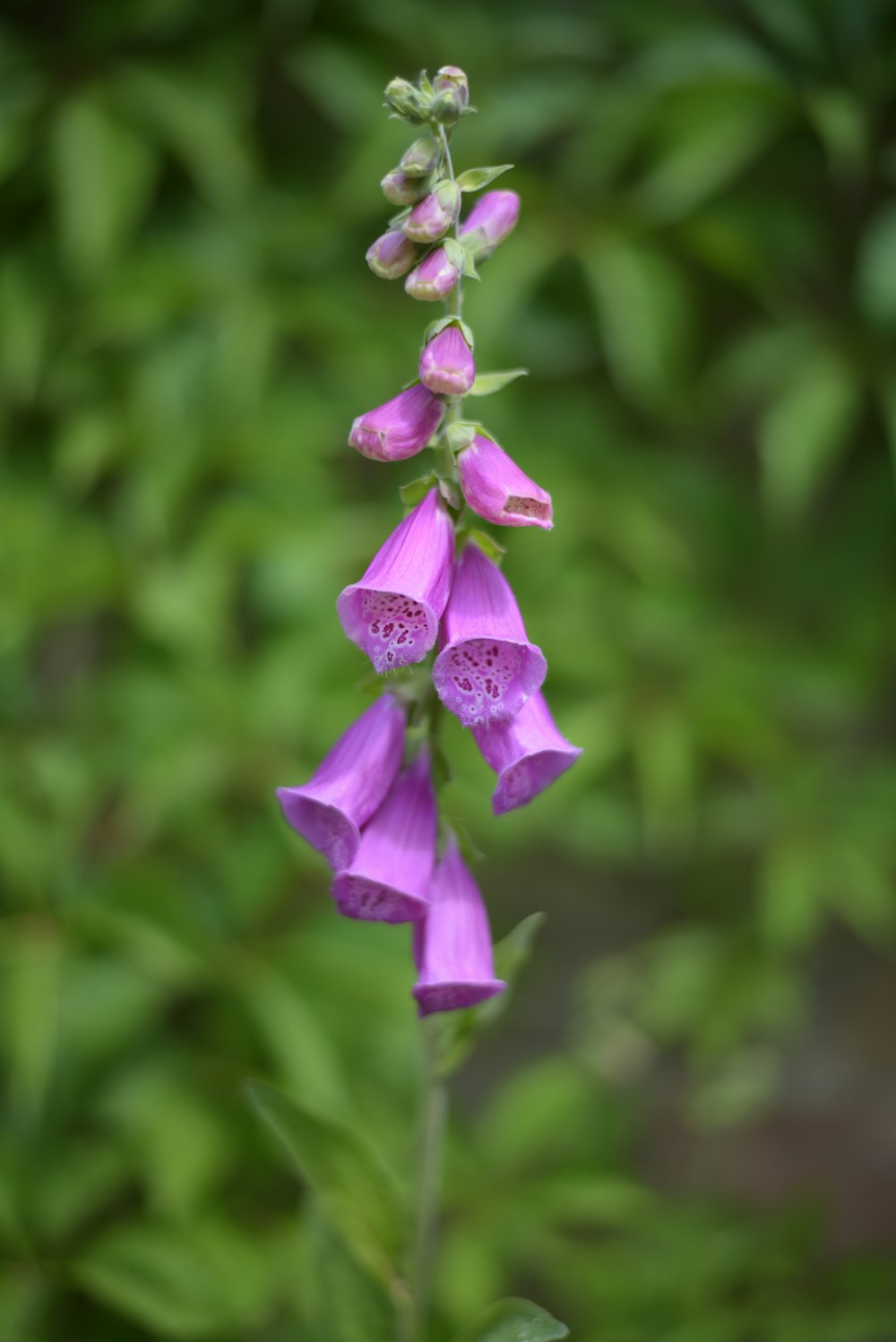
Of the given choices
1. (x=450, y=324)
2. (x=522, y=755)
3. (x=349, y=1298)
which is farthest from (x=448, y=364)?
(x=349, y=1298)

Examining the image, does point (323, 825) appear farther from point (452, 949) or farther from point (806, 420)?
point (806, 420)

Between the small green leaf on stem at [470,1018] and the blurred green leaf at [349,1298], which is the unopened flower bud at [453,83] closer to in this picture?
the small green leaf on stem at [470,1018]

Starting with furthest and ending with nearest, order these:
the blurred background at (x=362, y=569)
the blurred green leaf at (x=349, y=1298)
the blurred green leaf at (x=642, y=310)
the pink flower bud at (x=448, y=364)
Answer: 1. the blurred green leaf at (x=642, y=310)
2. the blurred background at (x=362, y=569)
3. the blurred green leaf at (x=349, y=1298)
4. the pink flower bud at (x=448, y=364)

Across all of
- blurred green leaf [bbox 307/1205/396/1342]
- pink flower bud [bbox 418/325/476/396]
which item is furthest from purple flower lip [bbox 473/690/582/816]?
blurred green leaf [bbox 307/1205/396/1342]

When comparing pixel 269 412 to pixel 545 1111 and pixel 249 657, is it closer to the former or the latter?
pixel 249 657

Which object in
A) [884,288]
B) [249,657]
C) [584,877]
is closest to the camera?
[884,288]

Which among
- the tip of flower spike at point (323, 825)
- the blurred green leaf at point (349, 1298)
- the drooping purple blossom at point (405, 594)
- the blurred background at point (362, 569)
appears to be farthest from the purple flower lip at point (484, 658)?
the blurred background at point (362, 569)

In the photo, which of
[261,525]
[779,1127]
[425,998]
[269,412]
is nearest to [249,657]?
[261,525]
